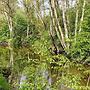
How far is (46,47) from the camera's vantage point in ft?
32.8

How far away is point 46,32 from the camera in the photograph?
19391 mm

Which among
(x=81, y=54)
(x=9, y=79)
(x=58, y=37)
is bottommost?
(x=9, y=79)

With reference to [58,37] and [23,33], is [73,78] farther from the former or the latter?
[23,33]

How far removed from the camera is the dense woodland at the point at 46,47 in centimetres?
973

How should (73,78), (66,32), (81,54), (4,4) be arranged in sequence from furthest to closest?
(66,32) < (81,54) < (4,4) < (73,78)

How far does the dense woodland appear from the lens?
973 cm

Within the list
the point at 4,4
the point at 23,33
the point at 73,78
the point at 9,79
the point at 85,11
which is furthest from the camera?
the point at 23,33

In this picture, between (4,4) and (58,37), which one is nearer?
(4,4)

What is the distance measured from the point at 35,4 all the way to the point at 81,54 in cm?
538

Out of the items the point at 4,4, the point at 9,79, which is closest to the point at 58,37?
the point at 4,4

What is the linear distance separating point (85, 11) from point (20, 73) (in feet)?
34.4

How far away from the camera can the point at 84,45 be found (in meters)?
19.7

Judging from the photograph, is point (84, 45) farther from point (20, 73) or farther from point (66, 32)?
point (20, 73)

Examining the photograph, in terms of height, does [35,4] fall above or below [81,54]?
above
